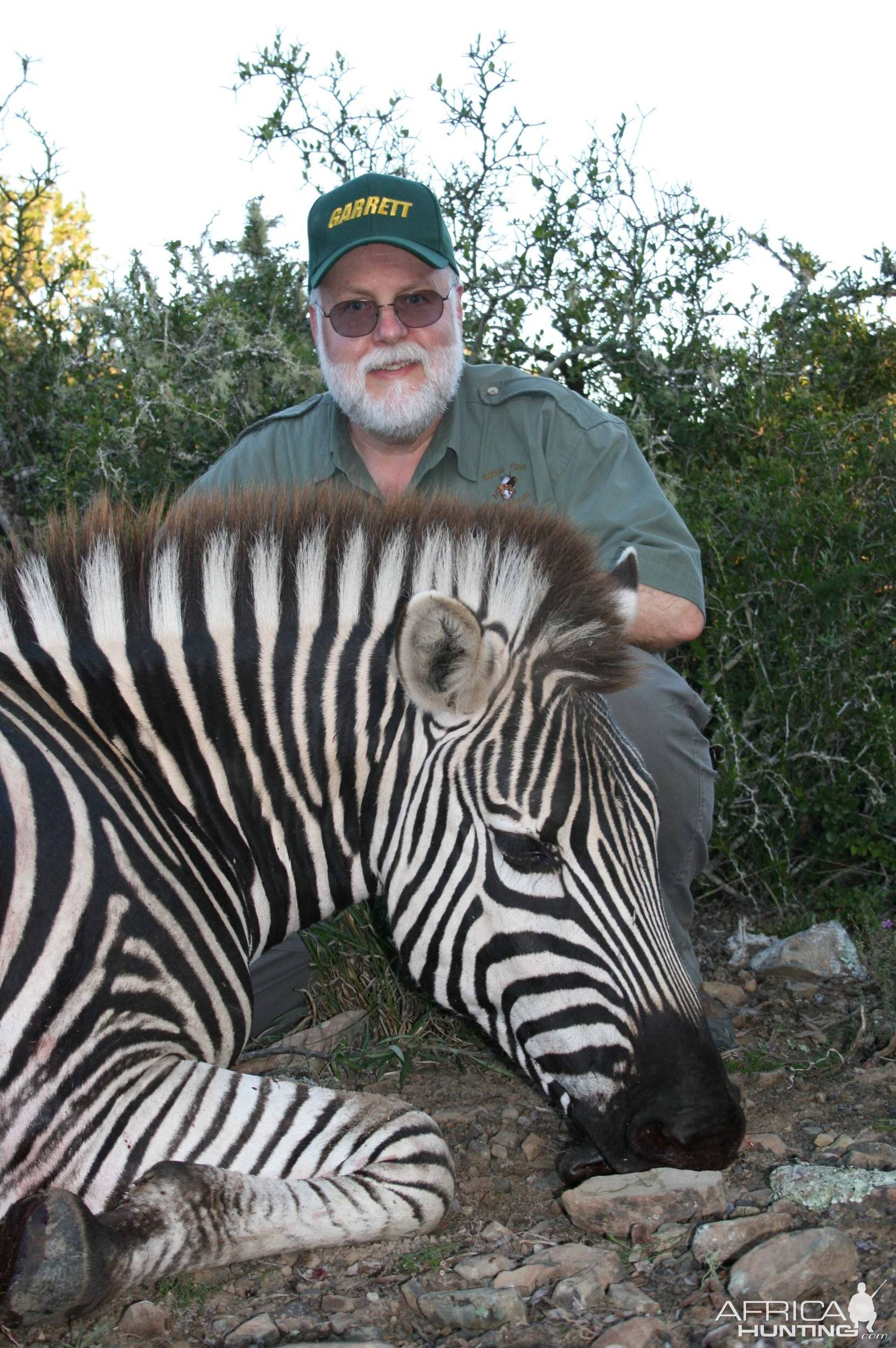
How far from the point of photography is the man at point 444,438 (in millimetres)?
4309

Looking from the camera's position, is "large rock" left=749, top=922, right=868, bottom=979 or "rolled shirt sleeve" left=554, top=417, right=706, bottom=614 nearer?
"rolled shirt sleeve" left=554, top=417, right=706, bottom=614

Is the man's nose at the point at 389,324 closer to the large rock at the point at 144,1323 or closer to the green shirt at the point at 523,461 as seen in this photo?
the green shirt at the point at 523,461

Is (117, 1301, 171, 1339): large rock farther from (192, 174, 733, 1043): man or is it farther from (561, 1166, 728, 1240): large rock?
(192, 174, 733, 1043): man

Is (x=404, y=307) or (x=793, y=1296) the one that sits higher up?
(x=404, y=307)

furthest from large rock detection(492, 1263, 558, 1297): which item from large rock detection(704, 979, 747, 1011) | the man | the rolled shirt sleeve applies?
the rolled shirt sleeve

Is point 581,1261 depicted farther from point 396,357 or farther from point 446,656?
point 396,357

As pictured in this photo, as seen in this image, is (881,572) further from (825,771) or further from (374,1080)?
(374,1080)

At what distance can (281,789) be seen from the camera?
122 inches

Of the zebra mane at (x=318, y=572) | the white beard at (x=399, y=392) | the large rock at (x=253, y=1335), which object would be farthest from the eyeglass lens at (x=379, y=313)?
the large rock at (x=253, y=1335)

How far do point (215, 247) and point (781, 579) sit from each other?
4111 millimetres

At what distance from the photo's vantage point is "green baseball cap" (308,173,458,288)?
186 inches

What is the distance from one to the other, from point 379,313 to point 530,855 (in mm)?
2882

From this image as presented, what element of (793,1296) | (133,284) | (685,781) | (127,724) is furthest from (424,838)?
(133,284)

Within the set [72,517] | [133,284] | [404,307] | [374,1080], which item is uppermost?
[133,284]
